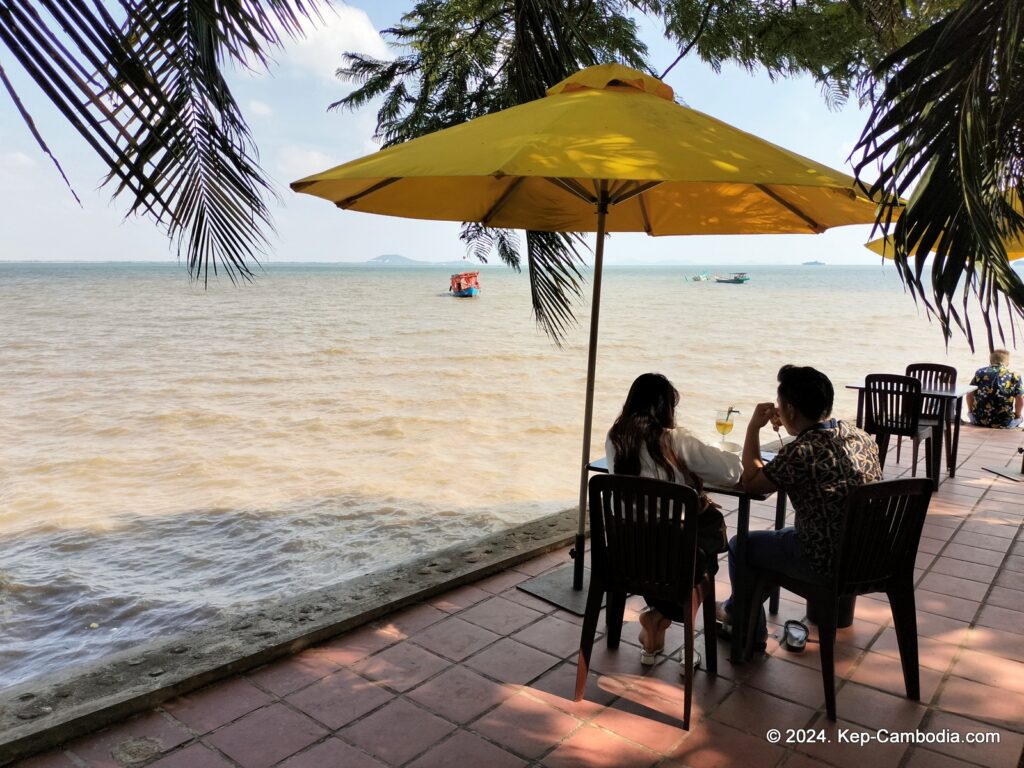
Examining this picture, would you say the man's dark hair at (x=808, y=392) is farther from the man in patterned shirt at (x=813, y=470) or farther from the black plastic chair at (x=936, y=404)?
the black plastic chair at (x=936, y=404)

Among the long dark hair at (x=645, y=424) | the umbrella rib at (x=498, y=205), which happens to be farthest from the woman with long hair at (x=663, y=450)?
the umbrella rib at (x=498, y=205)

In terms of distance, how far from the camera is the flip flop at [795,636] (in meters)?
3.20

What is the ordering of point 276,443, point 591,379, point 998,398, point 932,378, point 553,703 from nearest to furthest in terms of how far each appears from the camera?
point 553,703 → point 591,379 → point 932,378 → point 998,398 → point 276,443

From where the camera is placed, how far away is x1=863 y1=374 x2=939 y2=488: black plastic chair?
5.71m

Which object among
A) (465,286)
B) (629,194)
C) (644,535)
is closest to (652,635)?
(644,535)

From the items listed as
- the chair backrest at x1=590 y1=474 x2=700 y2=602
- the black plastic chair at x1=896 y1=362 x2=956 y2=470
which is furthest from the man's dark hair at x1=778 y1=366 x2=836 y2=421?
the black plastic chair at x1=896 y1=362 x2=956 y2=470

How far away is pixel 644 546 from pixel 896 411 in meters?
4.08

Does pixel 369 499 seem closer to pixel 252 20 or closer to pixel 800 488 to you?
pixel 800 488

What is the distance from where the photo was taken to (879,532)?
8.92 feet

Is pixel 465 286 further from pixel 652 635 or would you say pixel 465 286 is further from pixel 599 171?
pixel 599 171

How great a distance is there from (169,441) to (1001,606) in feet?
28.9

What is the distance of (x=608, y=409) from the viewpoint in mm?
11562

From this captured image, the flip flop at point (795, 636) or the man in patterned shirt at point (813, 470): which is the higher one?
the man in patterned shirt at point (813, 470)

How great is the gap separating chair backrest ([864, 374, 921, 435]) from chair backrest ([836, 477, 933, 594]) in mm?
3182
